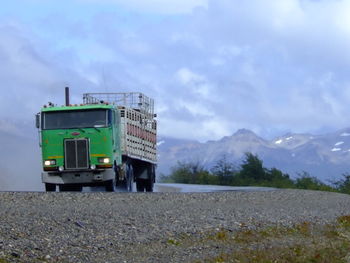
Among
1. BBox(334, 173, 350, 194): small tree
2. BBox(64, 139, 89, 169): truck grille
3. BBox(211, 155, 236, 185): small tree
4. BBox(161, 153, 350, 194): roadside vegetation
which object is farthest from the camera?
BBox(211, 155, 236, 185): small tree

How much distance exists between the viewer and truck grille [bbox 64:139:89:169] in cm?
2875

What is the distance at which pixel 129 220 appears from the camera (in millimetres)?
16859

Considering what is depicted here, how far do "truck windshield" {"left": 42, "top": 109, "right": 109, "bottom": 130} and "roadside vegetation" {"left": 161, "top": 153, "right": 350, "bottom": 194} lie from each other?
2251cm

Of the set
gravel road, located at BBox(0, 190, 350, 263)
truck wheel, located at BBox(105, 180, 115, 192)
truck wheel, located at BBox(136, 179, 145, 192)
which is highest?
truck wheel, located at BBox(136, 179, 145, 192)

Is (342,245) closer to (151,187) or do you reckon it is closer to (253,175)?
(151,187)

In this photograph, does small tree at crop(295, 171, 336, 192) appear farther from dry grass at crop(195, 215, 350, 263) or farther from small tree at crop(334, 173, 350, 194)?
dry grass at crop(195, 215, 350, 263)

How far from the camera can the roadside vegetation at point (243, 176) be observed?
51278 millimetres

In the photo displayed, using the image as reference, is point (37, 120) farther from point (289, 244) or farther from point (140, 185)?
point (289, 244)

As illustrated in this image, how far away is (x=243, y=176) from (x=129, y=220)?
4007 centimetres

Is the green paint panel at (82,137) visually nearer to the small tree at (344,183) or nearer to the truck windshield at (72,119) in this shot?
the truck windshield at (72,119)

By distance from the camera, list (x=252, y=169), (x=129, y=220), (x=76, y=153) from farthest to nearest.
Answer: (x=252, y=169)
(x=76, y=153)
(x=129, y=220)

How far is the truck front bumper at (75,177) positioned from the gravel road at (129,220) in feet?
12.4

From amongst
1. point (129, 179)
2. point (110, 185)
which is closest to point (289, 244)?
point (110, 185)

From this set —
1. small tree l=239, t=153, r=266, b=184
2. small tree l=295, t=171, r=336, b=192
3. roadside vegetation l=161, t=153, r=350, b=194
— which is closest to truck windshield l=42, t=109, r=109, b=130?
small tree l=295, t=171, r=336, b=192
